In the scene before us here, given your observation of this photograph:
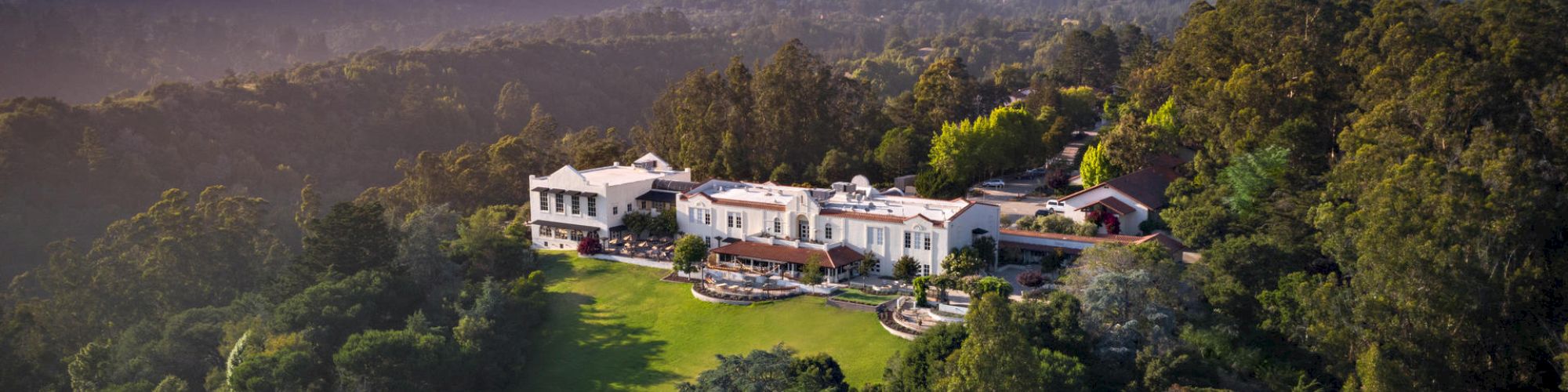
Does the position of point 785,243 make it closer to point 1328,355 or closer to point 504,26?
point 1328,355

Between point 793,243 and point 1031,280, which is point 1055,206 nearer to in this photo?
point 1031,280

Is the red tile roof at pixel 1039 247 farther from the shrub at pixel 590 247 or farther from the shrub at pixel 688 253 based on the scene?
the shrub at pixel 590 247

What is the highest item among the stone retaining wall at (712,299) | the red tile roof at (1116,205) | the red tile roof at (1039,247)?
the red tile roof at (1116,205)

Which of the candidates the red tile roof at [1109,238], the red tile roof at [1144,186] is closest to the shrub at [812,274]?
the red tile roof at [1109,238]

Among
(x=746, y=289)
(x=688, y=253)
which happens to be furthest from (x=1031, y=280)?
(x=688, y=253)

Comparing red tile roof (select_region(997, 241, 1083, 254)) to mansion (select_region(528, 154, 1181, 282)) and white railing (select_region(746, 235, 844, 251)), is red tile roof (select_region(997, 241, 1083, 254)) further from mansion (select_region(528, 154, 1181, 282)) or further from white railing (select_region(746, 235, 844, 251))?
white railing (select_region(746, 235, 844, 251))

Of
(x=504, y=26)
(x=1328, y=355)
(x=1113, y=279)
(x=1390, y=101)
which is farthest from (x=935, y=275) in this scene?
(x=504, y=26)
